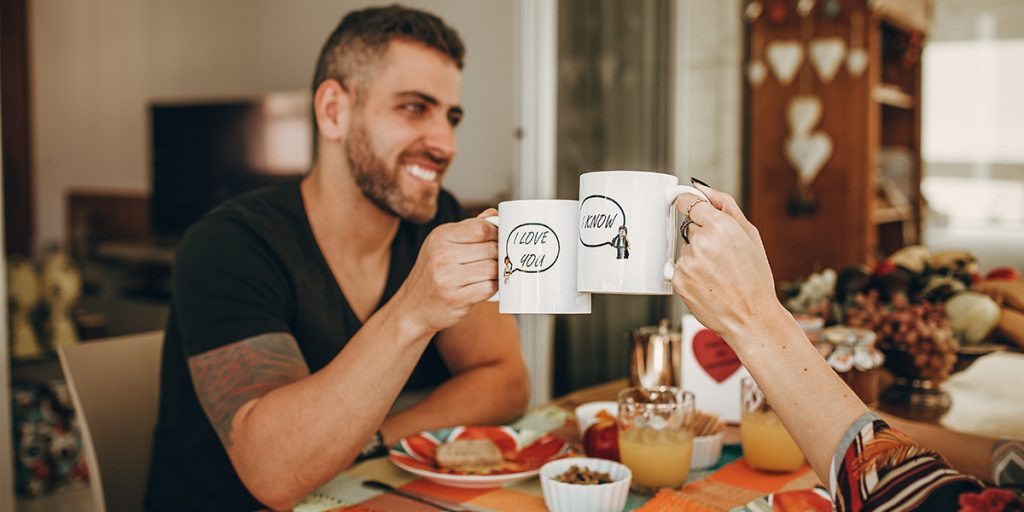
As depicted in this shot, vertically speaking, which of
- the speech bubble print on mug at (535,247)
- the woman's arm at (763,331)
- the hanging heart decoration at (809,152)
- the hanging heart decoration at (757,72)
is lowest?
the woman's arm at (763,331)

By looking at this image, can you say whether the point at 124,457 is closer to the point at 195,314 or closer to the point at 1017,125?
the point at 195,314

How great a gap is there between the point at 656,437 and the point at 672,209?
34cm

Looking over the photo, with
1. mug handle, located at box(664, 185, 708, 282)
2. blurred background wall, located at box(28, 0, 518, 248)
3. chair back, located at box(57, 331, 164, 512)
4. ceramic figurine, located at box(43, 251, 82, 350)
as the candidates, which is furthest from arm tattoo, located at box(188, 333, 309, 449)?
blurred background wall, located at box(28, 0, 518, 248)

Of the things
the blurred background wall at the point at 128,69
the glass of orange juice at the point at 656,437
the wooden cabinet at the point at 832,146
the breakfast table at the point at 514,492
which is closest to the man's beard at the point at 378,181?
the breakfast table at the point at 514,492

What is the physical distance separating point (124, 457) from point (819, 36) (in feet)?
10.6

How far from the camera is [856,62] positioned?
3570 millimetres

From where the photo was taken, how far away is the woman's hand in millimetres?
685

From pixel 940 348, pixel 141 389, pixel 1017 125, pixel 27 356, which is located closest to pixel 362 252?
pixel 141 389

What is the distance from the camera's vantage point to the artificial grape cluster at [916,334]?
52.9 inches

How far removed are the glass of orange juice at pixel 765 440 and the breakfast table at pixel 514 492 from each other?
0.05 feet

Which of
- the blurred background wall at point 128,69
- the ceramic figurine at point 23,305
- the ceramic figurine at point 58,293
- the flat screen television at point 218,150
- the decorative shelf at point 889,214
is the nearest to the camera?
the ceramic figurine at point 23,305

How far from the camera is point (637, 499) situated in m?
0.98

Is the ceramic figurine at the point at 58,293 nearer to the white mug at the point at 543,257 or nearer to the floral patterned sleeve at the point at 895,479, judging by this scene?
the white mug at the point at 543,257

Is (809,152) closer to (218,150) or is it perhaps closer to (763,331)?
(218,150)
